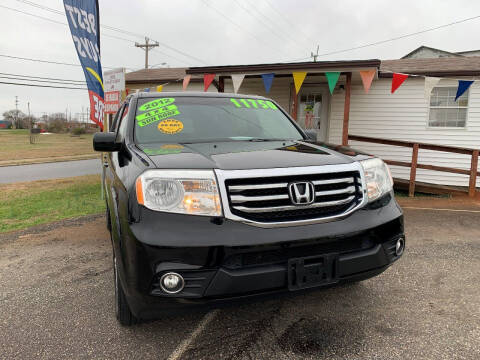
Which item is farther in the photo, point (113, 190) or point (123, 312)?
point (113, 190)

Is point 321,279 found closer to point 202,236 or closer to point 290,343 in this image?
point 290,343

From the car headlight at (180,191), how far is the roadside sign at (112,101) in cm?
594

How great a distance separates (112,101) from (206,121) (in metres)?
5.07

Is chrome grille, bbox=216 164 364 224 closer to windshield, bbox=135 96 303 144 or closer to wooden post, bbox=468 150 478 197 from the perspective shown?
windshield, bbox=135 96 303 144

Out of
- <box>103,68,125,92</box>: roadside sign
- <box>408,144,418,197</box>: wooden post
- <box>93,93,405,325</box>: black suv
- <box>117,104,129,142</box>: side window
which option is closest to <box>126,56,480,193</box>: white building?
<box>408,144,418,197</box>: wooden post

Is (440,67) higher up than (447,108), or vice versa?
(440,67)

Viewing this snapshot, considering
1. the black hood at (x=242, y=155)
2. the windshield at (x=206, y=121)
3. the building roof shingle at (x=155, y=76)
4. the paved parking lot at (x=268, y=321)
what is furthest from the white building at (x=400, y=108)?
the black hood at (x=242, y=155)

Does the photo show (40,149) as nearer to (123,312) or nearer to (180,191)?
(123,312)

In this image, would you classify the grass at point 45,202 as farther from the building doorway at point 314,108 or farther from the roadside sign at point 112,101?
the building doorway at point 314,108

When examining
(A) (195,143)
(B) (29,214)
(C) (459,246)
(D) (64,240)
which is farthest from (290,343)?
(B) (29,214)

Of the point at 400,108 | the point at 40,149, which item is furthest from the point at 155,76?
the point at 40,149

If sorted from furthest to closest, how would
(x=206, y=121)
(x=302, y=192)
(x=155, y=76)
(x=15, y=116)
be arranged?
(x=15, y=116) < (x=155, y=76) < (x=206, y=121) < (x=302, y=192)

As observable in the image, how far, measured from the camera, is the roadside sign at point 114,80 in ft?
23.8

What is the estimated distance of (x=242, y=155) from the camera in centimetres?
227
